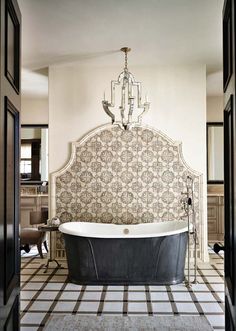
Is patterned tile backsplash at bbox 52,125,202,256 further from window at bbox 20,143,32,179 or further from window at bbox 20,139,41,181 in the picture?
window at bbox 20,143,32,179

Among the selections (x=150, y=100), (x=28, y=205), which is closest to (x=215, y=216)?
(x=150, y=100)

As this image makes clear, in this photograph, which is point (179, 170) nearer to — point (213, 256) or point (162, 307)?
point (213, 256)

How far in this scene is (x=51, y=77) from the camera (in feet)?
19.1

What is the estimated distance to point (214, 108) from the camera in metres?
7.86

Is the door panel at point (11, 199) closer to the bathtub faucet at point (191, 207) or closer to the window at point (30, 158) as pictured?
the bathtub faucet at point (191, 207)

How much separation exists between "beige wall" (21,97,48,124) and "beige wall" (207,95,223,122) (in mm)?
3397

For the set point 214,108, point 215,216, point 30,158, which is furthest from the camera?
point 30,158

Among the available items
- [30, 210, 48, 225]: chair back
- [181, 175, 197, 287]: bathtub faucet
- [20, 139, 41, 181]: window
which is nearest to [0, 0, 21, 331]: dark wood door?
[181, 175, 197, 287]: bathtub faucet

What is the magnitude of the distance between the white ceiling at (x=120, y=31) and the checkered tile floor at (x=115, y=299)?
296cm

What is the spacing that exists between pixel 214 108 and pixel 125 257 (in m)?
4.44

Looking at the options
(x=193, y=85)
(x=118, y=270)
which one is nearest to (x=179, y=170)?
(x=193, y=85)

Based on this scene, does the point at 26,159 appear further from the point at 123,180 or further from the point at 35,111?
the point at 123,180

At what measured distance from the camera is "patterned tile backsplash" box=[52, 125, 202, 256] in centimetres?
572

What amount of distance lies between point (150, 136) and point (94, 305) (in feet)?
9.04
